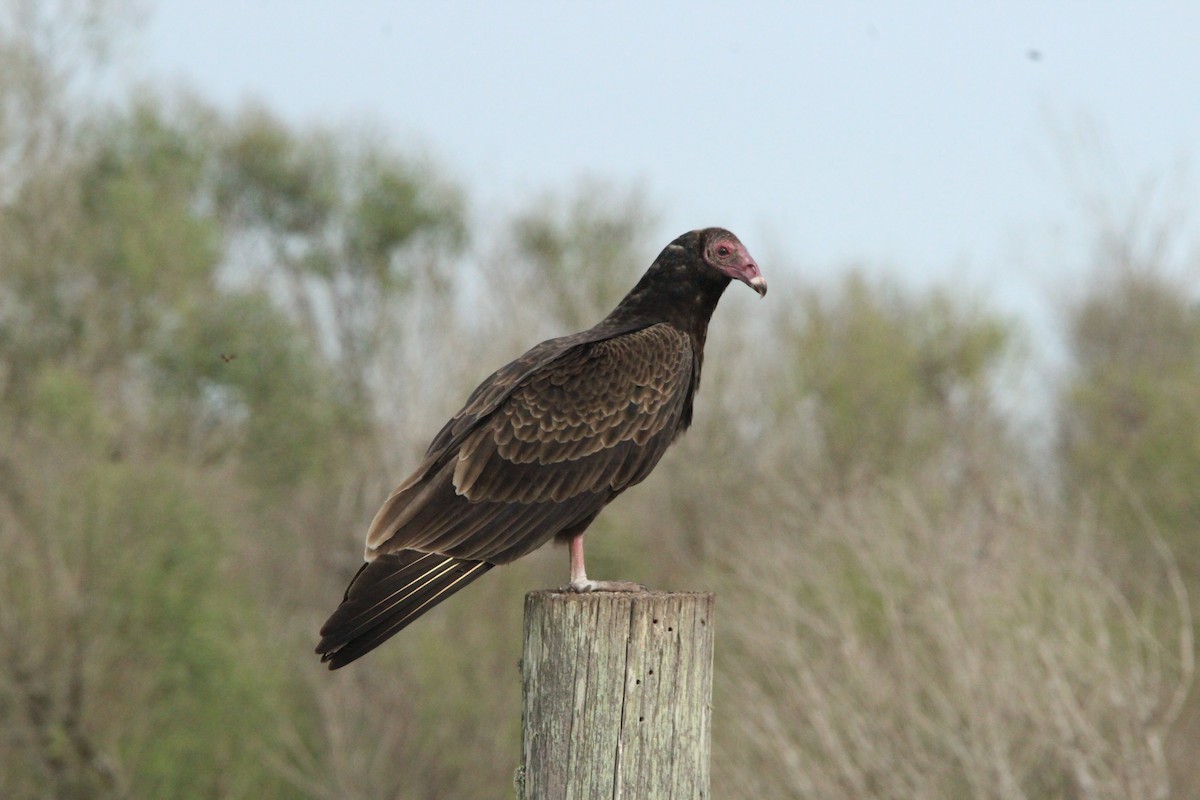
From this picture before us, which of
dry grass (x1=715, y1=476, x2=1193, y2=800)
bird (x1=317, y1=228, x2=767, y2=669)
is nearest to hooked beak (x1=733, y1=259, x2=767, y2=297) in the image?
bird (x1=317, y1=228, x2=767, y2=669)

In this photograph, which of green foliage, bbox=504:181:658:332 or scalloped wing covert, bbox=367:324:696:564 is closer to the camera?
scalloped wing covert, bbox=367:324:696:564

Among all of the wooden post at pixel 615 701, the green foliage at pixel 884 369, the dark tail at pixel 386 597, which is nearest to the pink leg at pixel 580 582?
the dark tail at pixel 386 597

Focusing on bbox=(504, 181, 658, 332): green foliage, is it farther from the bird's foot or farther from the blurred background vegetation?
the bird's foot

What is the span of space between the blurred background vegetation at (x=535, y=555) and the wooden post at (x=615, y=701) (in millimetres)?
4543

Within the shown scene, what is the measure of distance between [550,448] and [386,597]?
75 cm

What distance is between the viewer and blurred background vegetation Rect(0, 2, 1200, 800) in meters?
8.45

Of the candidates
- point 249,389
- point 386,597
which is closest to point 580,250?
point 249,389

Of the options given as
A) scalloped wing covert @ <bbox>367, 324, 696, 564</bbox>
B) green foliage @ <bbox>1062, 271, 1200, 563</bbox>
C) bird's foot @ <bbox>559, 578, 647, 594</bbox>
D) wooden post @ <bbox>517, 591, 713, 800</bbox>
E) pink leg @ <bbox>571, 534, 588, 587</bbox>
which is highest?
green foliage @ <bbox>1062, 271, 1200, 563</bbox>

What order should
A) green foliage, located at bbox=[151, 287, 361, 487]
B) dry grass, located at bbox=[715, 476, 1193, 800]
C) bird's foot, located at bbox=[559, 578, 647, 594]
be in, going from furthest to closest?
1. green foliage, located at bbox=[151, 287, 361, 487]
2. dry grass, located at bbox=[715, 476, 1193, 800]
3. bird's foot, located at bbox=[559, 578, 647, 594]

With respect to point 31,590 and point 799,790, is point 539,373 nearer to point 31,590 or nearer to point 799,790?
point 799,790

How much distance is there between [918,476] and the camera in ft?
44.8

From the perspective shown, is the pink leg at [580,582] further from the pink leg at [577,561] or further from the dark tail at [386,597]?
the dark tail at [386,597]

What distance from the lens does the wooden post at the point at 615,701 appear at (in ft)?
10.5

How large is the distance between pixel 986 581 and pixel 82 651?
849 centimetres
